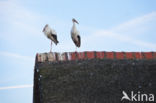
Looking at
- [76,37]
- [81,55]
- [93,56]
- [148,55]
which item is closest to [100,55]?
[93,56]

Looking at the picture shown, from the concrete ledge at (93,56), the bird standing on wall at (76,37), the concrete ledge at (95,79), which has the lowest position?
the concrete ledge at (95,79)

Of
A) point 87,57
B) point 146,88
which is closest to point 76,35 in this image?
point 87,57

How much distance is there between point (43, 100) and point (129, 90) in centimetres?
199

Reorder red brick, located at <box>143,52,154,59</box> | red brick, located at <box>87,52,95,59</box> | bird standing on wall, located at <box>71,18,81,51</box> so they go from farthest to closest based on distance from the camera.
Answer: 1. bird standing on wall, located at <box>71,18,81,51</box>
2. red brick, located at <box>143,52,154,59</box>
3. red brick, located at <box>87,52,95,59</box>

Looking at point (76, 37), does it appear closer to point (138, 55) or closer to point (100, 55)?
point (100, 55)

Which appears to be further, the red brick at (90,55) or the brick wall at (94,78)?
the red brick at (90,55)

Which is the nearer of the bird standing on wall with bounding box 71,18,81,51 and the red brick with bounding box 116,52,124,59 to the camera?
the red brick with bounding box 116,52,124,59

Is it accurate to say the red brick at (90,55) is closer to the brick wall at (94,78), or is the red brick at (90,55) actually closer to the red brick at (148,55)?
the brick wall at (94,78)

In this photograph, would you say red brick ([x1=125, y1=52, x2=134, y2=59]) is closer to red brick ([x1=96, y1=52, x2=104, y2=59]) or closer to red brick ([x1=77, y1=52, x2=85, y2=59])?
red brick ([x1=96, y1=52, x2=104, y2=59])

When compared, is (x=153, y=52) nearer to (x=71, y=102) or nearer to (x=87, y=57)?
(x=87, y=57)

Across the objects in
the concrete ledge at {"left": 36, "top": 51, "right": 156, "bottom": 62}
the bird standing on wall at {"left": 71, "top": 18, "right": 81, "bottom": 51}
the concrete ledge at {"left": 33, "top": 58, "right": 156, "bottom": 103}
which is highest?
the bird standing on wall at {"left": 71, "top": 18, "right": 81, "bottom": 51}

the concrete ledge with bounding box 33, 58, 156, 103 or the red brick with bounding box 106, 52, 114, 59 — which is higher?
the red brick with bounding box 106, 52, 114, 59

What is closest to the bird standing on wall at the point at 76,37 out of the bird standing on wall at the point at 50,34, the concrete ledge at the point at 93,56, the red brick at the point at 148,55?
the bird standing on wall at the point at 50,34

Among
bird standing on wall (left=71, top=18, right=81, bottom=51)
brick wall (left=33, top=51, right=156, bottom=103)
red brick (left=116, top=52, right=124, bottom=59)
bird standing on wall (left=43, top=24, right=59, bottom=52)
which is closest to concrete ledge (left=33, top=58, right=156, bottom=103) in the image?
brick wall (left=33, top=51, right=156, bottom=103)
